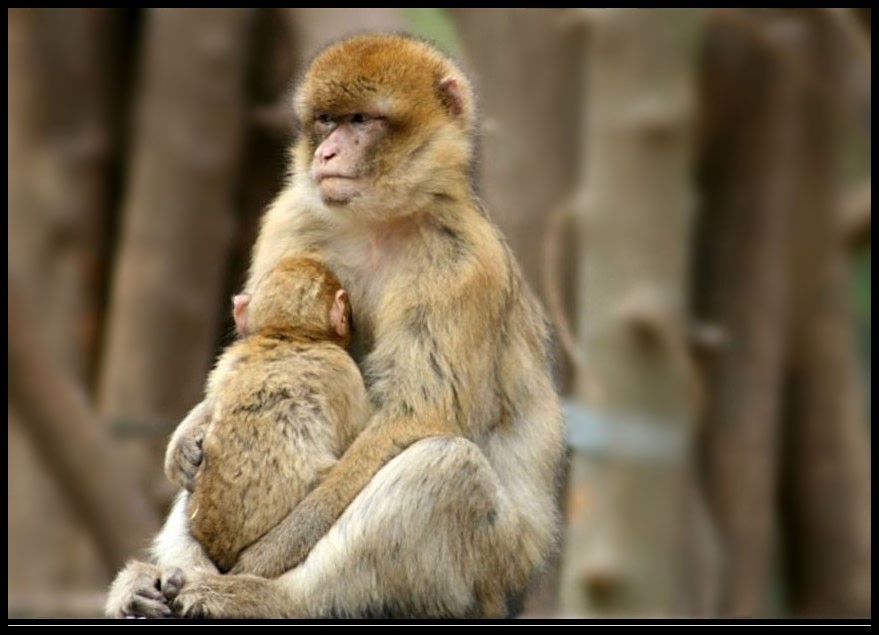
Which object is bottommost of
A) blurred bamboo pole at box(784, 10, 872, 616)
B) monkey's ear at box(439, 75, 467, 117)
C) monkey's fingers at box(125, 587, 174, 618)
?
blurred bamboo pole at box(784, 10, 872, 616)

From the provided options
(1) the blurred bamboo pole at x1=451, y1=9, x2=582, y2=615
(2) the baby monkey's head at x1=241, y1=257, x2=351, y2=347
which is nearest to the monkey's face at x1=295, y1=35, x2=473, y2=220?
(2) the baby monkey's head at x1=241, y1=257, x2=351, y2=347

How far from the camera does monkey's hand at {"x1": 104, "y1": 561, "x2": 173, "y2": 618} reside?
6207 mm

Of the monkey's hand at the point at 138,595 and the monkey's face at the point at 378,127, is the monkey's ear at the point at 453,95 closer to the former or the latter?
the monkey's face at the point at 378,127

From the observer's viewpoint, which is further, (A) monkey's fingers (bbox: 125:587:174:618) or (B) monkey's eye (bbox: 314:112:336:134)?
(B) monkey's eye (bbox: 314:112:336:134)

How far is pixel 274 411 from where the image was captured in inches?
248

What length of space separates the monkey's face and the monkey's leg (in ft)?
3.05

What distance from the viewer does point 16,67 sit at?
47.2ft

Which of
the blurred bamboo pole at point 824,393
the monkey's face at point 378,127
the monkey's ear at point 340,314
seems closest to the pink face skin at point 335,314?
the monkey's ear at point 340,314

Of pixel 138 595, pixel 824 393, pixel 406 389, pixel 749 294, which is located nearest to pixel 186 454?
pixel 138 595

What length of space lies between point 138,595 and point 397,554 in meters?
0.85

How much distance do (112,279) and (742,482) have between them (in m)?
5.10

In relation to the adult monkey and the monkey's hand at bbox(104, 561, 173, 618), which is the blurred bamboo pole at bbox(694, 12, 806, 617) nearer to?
the adult monkey

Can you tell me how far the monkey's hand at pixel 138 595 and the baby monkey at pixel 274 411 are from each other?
0.69 ft
